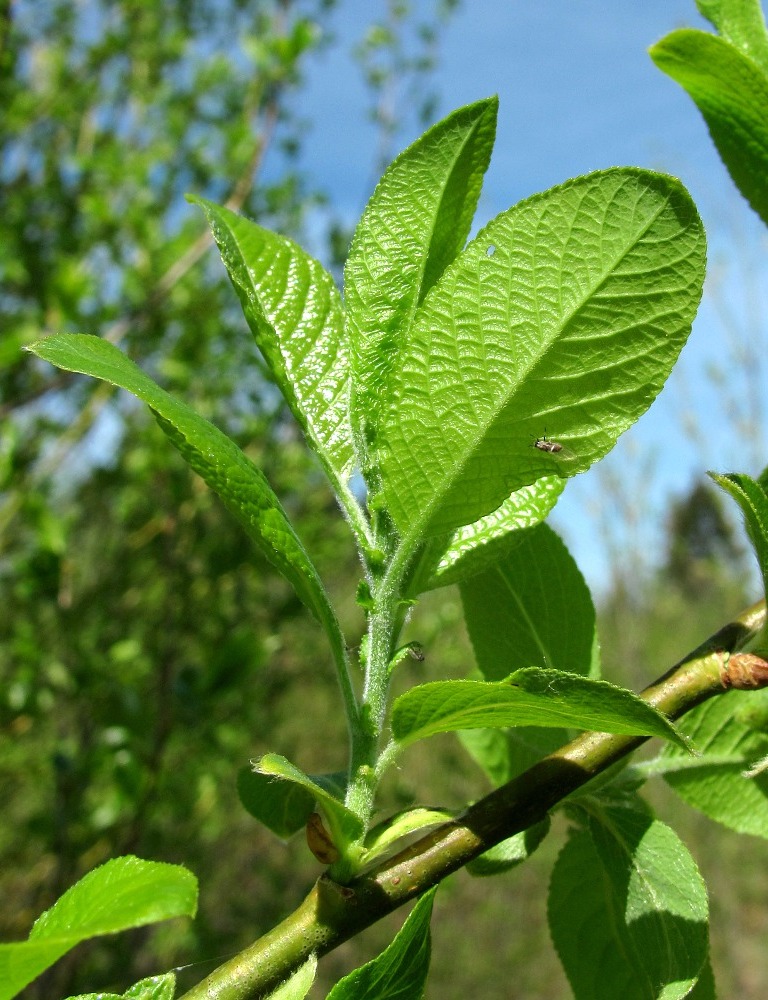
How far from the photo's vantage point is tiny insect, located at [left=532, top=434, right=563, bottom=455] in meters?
0.56

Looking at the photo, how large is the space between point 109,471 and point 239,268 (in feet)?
8.72

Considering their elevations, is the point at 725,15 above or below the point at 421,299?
above

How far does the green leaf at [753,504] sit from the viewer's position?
533 mm

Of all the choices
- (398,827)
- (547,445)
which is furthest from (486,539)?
(398,827)

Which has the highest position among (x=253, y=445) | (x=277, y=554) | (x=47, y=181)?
(x=47, y=181)

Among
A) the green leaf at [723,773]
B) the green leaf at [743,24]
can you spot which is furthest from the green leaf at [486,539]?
the green leaf at [743,24]

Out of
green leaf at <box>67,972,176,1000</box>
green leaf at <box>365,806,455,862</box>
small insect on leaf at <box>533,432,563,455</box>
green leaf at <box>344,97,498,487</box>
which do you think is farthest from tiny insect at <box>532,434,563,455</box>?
green leaf at <box>67,972,176,1000</box>

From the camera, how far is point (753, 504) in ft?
1.76

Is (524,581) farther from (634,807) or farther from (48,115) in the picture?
(48,115)

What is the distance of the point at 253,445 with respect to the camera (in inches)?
115

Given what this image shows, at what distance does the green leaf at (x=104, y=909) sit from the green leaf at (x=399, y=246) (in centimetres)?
29

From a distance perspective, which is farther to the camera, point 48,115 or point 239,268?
point 48,115

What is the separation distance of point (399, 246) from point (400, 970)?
0.46 m

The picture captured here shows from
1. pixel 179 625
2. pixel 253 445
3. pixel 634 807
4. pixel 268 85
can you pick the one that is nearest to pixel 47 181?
pixel 268 85
